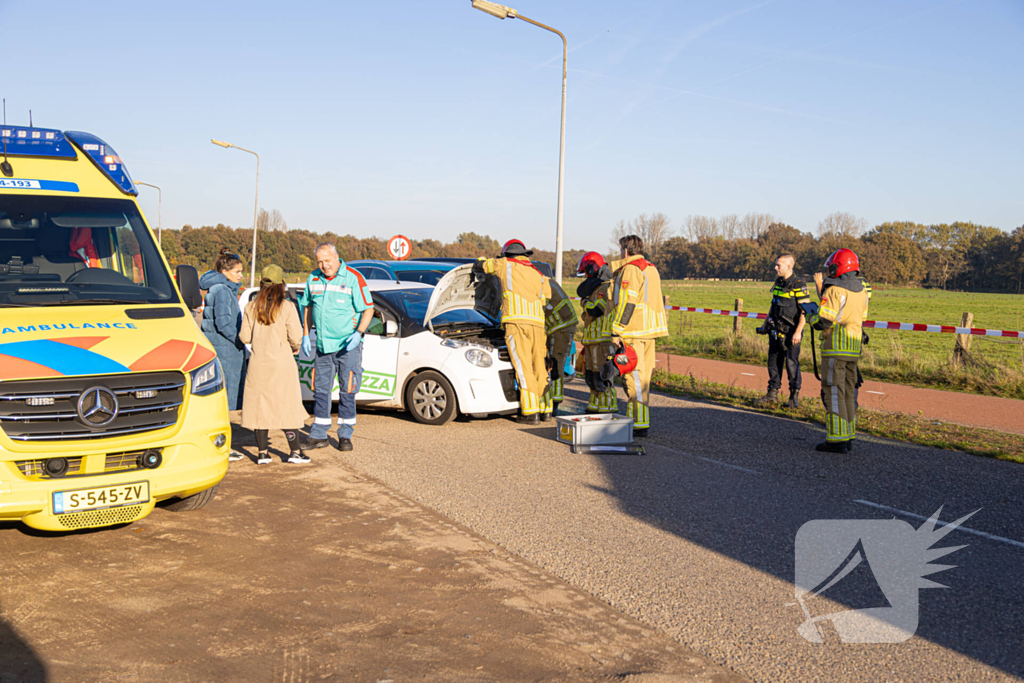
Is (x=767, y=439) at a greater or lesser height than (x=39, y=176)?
lesser

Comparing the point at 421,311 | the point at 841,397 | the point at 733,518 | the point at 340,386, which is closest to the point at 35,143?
the point at 340,386

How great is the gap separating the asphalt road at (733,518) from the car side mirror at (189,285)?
2181mm

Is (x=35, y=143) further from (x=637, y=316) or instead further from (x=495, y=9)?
(x=495, y=9)

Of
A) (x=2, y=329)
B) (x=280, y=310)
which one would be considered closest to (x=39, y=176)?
(x=2, y=329)

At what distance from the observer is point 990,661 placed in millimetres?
3553

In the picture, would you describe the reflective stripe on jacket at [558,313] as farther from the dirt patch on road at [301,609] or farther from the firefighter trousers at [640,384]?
the dirt patch on road at [301,609]

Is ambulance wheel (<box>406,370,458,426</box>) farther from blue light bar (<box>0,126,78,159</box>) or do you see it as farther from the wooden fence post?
the wooden fence post

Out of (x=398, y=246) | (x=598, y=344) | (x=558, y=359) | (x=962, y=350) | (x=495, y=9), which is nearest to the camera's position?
(x=598, y=344)

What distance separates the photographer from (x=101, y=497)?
4516mm

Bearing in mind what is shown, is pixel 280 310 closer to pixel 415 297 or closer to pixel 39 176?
pixel 39 176

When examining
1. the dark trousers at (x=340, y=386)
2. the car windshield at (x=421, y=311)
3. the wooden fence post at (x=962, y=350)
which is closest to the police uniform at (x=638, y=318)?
the car windshield at (x=421, y=311)

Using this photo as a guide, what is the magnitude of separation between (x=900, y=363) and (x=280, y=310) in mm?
12565

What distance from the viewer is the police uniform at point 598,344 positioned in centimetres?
871

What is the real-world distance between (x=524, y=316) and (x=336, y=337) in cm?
239
